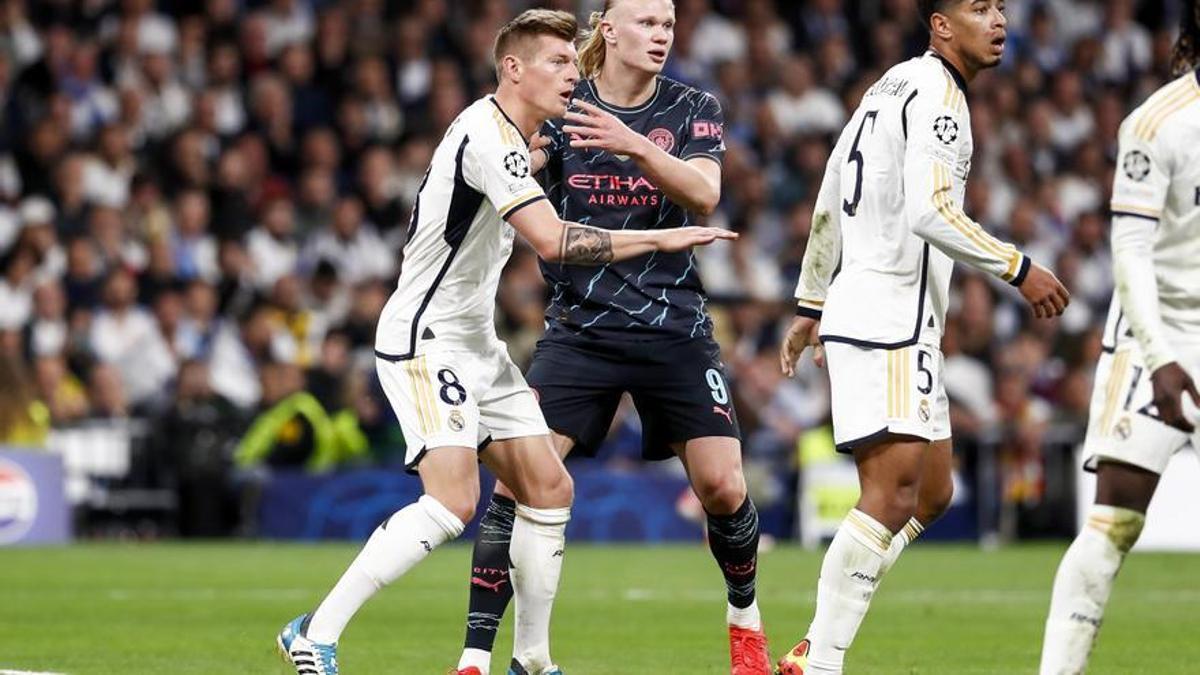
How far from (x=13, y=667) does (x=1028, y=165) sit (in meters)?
17.5

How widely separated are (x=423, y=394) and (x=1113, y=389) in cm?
245

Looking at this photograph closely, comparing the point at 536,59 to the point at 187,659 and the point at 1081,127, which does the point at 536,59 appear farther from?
the point at 1081,127

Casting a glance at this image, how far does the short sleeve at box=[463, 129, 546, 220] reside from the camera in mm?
7367

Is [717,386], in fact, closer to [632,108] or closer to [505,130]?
[632,108]

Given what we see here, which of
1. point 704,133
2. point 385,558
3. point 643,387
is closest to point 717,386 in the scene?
point 643,387

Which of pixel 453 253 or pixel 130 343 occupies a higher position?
pixel 453 253

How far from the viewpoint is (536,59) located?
25.4 ft

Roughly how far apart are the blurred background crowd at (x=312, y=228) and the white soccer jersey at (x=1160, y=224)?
1259 cm

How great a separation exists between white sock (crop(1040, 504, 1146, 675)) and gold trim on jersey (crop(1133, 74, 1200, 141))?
1096 millimetres

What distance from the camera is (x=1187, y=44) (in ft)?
21.5

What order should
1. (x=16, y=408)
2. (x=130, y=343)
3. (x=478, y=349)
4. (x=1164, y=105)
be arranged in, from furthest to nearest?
(x=130, y=343) < (x=16, y=408) < (x=478, y=349) < (x=1164, y=105)

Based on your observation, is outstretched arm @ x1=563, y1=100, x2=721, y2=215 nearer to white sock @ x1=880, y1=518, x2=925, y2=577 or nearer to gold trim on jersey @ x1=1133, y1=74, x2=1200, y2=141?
white sock @ x1=880, y1=518, x2=925, y2=577

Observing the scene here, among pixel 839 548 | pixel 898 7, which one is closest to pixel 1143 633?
pixel 839 548

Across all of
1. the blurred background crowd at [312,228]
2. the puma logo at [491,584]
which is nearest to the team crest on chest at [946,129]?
the puma logo at [491,584]
